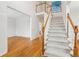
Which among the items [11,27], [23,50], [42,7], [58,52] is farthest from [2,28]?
[11,27]

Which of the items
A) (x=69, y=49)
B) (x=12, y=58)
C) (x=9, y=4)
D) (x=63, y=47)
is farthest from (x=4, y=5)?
(x=69, y=49)

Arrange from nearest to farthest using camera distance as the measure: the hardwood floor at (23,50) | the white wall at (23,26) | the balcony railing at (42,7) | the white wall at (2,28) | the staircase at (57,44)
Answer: the white wall at (2,28) < the staircase at (57,44) < the hardwood floor at (23,50) < the balcony railing at (42,7) < the white wall at (23,26)

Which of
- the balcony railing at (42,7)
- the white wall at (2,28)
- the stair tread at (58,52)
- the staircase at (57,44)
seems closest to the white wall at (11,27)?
the balcony railing at (42,7)

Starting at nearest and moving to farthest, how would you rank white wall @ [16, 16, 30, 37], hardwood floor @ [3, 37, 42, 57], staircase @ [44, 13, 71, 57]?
staircase @ [44, 13, 71, 57]
hardwood floor @ [3, 37, 42, 57]
white wall @ [16, 16, 30, 37]

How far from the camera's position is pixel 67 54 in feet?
10.1

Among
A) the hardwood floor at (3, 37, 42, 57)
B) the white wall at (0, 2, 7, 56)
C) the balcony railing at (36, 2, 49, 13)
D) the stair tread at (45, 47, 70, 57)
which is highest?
the balcony railing at (36, 2, 49, 13)

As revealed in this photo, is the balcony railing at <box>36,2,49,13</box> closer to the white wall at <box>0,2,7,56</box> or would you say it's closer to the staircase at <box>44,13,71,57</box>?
the staircase at <box>44,13,71,57</box>

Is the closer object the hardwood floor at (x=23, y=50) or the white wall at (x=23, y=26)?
the hardwood floor at (x=23, y=50)

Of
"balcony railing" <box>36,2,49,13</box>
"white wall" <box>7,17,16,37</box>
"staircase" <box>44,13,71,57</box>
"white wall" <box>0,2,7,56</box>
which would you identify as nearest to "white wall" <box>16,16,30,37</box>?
"white wall" <box>7,17,16,37</box>

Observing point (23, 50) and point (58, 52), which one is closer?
point (58, 52)

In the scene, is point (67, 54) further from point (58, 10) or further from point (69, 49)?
point (58, 10)

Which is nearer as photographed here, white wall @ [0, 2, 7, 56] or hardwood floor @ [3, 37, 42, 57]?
white wall @ [0, 2, 7, 56]

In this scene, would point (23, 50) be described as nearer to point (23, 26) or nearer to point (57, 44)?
point (57, 44)

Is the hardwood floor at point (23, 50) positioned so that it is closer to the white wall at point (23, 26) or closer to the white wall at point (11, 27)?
the white wall at point (23, 26)
